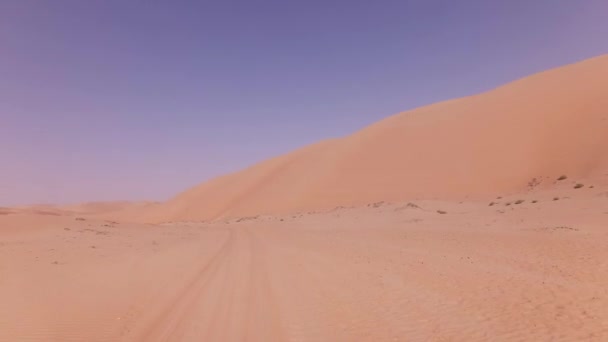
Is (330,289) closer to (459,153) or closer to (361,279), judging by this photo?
(361,279)

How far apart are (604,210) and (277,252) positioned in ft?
43.6

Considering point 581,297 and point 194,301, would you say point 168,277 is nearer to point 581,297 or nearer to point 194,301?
point 194,301

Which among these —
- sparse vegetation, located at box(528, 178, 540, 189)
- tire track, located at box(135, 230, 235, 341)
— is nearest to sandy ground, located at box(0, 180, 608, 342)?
tire track, located at box(135, 230, 235, 341)

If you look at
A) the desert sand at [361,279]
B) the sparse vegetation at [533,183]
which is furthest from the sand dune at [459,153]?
the desert sand at [361,279]

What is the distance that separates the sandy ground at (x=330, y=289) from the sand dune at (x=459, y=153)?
775 inches

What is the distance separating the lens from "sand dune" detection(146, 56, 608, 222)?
34781 millimetres

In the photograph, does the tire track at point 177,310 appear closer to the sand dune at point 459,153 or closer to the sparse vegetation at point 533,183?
the sand dune at point 459,153

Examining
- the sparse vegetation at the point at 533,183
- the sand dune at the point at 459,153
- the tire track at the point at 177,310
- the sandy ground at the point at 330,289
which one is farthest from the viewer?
the sand dune at the point at 459,153

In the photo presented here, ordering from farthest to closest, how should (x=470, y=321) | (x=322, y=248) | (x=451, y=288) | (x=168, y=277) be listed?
1. (x=322, y=248)
2. (x=168, y=277)
3. (x=451, y=288)
4. (x=470, y=321)

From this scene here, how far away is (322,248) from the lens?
1565 cm

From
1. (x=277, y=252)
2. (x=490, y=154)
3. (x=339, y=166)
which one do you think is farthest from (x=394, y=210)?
(x=339, y=166)

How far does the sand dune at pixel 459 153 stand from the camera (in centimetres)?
3478

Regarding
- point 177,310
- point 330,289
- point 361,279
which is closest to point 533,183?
point 361,279

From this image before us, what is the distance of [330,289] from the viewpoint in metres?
8.69
